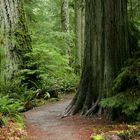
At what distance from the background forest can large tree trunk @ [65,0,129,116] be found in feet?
1.26

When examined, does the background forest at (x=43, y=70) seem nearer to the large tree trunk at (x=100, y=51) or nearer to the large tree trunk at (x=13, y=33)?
the large tree trunk at (x=13, y=33)

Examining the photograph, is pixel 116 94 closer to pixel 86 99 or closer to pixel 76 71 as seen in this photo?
pixel 86 99

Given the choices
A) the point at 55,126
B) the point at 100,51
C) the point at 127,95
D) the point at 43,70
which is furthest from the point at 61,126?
the point at 43,70

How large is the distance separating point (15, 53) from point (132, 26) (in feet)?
18.0

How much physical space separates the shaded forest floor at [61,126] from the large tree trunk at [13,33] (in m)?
3.20

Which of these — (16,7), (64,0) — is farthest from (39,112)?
(64,0)

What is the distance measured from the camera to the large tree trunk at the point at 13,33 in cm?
1422

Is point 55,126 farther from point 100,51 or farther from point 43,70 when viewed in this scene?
point 43,70

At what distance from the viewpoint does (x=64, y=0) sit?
21.6m

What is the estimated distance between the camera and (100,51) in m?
10.4

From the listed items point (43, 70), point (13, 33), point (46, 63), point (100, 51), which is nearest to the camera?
point (100, 51)

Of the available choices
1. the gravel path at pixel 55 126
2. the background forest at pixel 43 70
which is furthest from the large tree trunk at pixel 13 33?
the gravel path at pixel 55 126

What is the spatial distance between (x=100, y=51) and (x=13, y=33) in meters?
5.20

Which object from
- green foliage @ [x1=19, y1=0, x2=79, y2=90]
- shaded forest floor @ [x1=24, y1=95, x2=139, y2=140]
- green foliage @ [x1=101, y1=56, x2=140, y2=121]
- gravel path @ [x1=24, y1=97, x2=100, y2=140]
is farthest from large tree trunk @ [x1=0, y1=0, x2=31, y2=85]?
green foliage @ [x1=101, y1=56, x2=140, y2=121]
